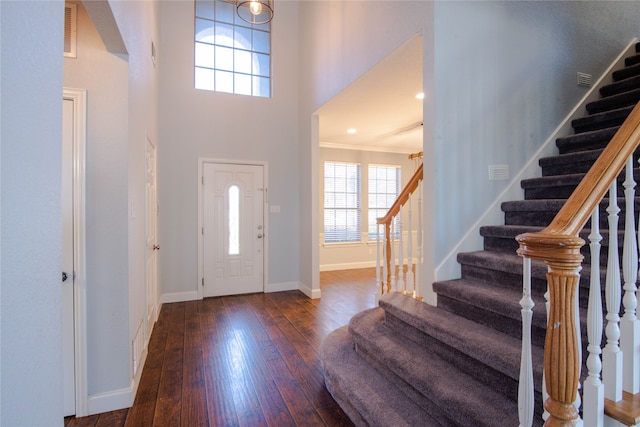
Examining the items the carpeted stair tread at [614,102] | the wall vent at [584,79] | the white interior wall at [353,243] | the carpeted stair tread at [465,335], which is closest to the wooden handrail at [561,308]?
the carpeted stair tread at [465,335]

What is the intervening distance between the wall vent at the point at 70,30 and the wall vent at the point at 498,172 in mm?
3118

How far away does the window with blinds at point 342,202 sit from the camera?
654 centimetres

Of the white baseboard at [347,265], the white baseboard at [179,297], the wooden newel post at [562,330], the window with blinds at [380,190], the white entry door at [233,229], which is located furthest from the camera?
the window with blinds at [380,190]

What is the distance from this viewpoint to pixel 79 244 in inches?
75.8

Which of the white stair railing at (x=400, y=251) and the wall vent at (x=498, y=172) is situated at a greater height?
the wall vent at (x=498, y=172)

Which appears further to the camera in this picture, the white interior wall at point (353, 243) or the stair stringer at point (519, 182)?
the white interior wall at point (353, 243)

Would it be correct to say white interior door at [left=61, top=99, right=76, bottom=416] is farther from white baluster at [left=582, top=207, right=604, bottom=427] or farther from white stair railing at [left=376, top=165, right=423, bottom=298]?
white baluster at [left=582, top=207, right=604, bottom=427]

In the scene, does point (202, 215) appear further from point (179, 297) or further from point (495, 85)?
point (495, 85)

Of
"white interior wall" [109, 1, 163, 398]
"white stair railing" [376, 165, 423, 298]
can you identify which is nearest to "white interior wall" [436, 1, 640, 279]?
"white stair railing" [376, 165, 423, 298]

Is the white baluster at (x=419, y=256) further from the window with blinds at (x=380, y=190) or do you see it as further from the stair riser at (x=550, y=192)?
the window with blinds at (x=380, y=190)

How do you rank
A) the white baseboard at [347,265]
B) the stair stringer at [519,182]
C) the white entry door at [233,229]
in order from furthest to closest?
the white baseboard at [347,265]
the white entry door at [233,229]
the stair stringer at [519,182]

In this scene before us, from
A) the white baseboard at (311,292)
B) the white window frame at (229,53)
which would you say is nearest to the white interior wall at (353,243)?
the white baseboard at (311,292)

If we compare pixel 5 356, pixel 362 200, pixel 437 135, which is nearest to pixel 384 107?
pixel 437 135

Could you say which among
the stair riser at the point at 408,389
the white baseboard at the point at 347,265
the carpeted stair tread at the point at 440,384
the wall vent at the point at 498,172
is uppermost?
the wall vent at the point at 498,172
